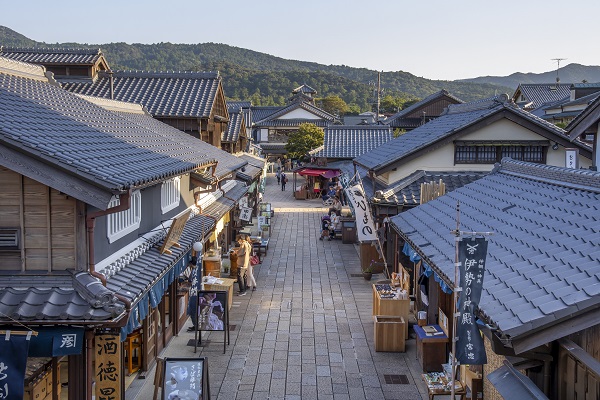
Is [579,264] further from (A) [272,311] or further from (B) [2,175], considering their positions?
(A) [272,311]

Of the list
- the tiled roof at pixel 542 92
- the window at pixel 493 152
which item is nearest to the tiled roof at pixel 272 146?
the tiled roof at pixel 542 92

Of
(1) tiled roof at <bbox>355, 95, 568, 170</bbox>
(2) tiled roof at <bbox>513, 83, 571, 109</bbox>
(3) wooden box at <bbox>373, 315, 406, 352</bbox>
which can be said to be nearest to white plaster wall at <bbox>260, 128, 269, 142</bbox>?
(2) tiled roof at <bbox>513, 83, 571, 109</bbox>

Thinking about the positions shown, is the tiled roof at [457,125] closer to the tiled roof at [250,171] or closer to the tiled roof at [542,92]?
the tiled roof at [250,171]

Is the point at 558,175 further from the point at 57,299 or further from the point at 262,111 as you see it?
the point at 262,111

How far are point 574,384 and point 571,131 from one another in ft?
37.7

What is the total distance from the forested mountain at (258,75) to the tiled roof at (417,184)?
7484 cm

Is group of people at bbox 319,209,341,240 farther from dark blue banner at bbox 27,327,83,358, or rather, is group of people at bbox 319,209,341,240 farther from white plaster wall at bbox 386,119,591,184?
dark blue banner at bbox 27,327,83,358

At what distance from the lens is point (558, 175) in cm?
1125

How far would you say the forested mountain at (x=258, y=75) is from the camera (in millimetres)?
133375

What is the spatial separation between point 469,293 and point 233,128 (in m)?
29.7

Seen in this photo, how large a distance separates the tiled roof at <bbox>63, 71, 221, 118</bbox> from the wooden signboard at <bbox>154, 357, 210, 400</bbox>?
1634 cm

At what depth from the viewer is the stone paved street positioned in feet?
39.5

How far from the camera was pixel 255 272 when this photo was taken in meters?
23.1

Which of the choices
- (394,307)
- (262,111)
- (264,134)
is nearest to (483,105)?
(394,307)
